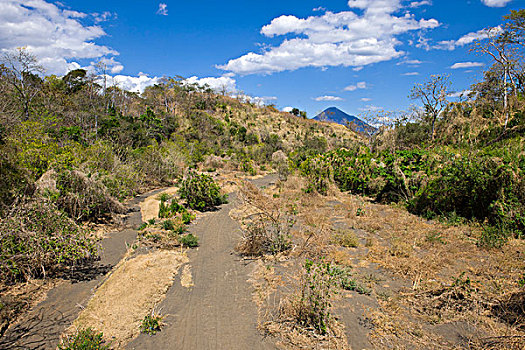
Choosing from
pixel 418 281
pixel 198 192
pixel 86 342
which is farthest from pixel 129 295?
pixel 198 192

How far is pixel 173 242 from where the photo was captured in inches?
314

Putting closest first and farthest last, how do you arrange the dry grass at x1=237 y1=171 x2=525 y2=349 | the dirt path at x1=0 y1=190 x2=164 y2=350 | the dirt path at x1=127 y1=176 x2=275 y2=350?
the dry grass at x1=237 y1=171 x2=525 y2=349 → the dirt path at x1=127 y1=176 x2=275 y2=350 → the dirt path at x1=0 y1=190 x2=164 y2=350

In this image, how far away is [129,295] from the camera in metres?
5.26

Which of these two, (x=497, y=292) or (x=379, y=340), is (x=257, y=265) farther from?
(x=497, y=292)

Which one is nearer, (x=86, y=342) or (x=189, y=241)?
(x=86, y=342)

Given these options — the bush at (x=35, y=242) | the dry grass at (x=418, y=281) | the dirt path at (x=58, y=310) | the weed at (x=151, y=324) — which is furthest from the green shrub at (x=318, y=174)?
the bush at (x=35, y=242)

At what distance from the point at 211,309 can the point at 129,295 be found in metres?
1.66

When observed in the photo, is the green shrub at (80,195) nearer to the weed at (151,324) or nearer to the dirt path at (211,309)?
Answer: the dirt path at (211,309)

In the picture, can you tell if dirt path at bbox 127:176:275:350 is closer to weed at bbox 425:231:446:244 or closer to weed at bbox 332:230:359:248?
weed at bbox 332:230:359:248

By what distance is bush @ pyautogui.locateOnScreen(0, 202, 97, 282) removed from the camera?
5.35m

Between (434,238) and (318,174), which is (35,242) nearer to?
(434,238)

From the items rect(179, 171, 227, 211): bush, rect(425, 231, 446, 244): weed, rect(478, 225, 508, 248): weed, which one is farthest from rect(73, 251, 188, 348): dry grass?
rect(478, 225, 508, 248): weed

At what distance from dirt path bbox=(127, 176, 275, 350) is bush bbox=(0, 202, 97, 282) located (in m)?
2.49

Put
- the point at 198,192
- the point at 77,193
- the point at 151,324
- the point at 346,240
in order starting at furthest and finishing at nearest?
the point at 198,192 → the point at 77,193 → the point at 346,240 → the point at 151,324
